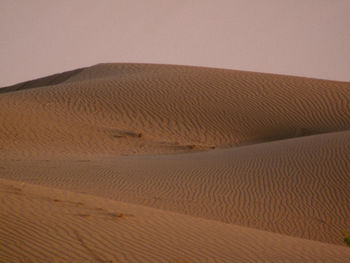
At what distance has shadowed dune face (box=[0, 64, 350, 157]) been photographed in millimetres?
17047

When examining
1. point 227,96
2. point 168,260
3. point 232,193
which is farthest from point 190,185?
point 227,96

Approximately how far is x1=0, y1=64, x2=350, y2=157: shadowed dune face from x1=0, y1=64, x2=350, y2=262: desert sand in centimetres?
8

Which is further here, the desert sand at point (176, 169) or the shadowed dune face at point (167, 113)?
the shadowed dune face at point (167, 113)

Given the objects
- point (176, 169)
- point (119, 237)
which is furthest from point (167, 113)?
point (119, 237)

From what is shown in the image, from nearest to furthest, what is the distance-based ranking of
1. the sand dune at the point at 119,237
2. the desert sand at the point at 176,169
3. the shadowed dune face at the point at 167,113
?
the sand dune at the point at 119,237, the desert sand at the point at 176,169, the shadowed dune face at the point at 167,113

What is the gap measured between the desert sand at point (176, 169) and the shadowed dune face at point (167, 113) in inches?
3.1

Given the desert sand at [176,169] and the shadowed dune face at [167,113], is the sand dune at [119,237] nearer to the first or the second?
the desert sand at [176,169]

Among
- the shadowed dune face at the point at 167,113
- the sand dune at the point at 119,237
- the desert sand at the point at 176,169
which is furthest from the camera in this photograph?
the shadowed dune face at the point at 167,113

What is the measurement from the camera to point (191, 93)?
2175 cm

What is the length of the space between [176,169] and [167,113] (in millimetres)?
8239

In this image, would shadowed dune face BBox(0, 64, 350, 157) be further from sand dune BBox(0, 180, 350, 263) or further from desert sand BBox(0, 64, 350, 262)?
sand dune BBox(0, 180, 350, 263)

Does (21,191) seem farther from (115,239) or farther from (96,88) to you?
(96,88)

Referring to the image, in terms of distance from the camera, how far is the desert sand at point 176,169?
5422mm

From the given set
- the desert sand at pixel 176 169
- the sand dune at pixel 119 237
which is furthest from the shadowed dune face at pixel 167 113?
the sand dune at pixel 119 237
